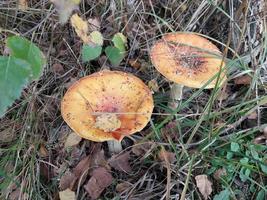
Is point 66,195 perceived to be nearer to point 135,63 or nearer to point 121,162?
point 121,162

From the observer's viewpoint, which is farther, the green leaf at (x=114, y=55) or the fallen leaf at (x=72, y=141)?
the green leaf at (x=114, y=55)

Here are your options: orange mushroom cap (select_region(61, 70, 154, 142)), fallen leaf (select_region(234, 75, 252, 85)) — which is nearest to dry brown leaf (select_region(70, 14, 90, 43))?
orange mushroom cap (select_region(61, 70, 154, 142))

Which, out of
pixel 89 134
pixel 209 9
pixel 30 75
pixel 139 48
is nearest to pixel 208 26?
pixel 209 9

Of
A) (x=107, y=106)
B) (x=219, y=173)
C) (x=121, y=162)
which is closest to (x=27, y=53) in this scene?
(x=107, y=106)

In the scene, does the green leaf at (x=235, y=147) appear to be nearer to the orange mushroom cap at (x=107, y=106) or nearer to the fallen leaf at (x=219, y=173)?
the fallen leaf at (x=219, y=173)

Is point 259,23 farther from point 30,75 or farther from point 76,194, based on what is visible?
point 30,75

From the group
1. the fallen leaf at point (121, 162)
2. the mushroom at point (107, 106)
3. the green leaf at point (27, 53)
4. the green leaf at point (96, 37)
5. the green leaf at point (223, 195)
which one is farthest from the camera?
the green leaf at point (96, 37)

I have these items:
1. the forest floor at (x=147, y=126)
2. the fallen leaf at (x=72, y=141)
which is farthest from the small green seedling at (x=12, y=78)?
the fallen leaf at (x=72, y=141)
